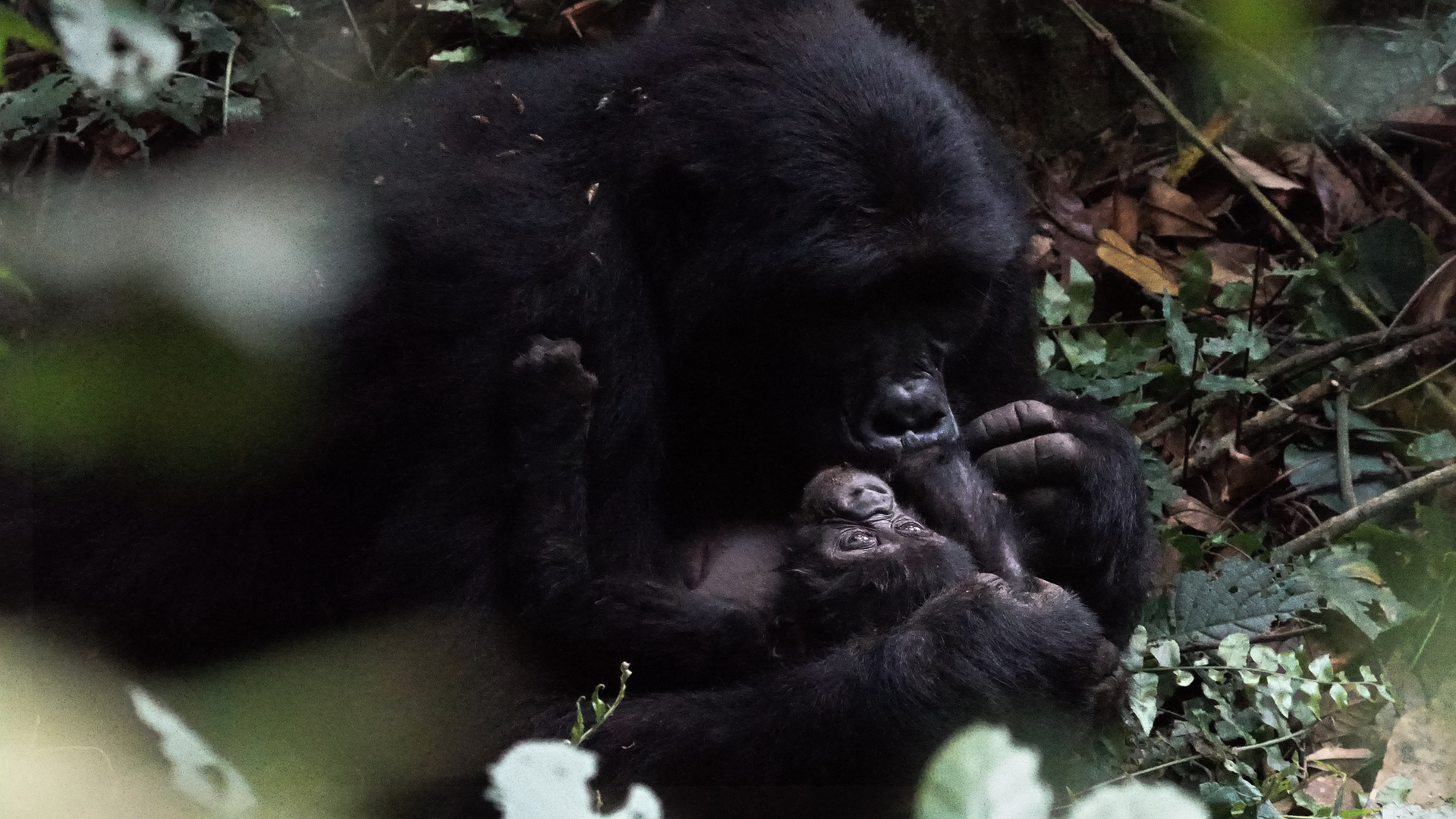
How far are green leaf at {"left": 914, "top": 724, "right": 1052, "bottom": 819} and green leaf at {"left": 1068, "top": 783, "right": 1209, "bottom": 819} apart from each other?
0.04 m

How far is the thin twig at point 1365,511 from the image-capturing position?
14.3 ft

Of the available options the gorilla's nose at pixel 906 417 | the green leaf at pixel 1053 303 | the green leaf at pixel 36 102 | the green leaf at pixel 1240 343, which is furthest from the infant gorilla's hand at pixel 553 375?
the green leaf at pixel 1240 343

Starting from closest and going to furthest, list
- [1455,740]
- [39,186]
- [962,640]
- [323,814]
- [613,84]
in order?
[323,814]
[962,640]
[613,84]
[1455,740]
[39,186]

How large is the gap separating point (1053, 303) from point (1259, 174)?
1.31m

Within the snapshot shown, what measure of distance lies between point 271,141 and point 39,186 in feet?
5.83

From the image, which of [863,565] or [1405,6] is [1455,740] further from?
[1405,6]

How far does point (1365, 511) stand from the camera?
14.4 ft

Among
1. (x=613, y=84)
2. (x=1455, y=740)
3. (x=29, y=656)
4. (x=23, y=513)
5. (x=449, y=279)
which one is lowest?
(x=1455, y=740)

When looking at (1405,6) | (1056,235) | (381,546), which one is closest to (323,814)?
(381,546)

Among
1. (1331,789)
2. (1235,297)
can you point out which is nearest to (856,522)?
(1331,789)

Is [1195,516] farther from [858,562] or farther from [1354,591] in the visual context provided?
[858,562]

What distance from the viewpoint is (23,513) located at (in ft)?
9.98

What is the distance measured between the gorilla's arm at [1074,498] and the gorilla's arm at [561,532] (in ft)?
3.49

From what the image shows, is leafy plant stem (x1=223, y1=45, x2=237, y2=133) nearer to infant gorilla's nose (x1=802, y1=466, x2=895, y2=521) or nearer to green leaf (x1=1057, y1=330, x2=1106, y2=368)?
infant gorilla's nose (x1=802, y1=466, x2=895, y2=521)
